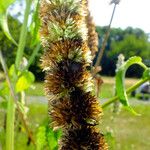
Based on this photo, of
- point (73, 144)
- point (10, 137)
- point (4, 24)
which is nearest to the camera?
point (73, 144)

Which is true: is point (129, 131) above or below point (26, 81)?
below

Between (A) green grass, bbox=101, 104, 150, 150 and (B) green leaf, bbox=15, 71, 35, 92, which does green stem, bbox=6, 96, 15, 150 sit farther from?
(A) green grass, bbox=101, 104, 150, 150

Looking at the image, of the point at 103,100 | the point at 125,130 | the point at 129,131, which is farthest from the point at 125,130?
the point at 103,100

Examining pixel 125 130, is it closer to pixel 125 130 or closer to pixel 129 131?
pixel 125 130

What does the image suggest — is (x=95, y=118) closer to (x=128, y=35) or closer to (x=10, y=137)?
(x=10, y=137)

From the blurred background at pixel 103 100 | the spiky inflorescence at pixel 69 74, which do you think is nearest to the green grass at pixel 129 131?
the blurred background at pixel 103 100

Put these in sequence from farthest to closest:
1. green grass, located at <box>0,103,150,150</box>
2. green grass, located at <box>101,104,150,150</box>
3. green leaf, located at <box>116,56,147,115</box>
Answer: green grass, located at <box>101,104,150,150</box> < green grass, located at <box>0,103,150,150</box> < green leaf, located at <box>116,56,147,115</box>

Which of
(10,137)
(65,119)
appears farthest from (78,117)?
(10,137)

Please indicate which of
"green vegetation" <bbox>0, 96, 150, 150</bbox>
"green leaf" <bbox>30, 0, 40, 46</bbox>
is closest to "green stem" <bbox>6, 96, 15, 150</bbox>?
"green leaf" <bbox>30, 0, 40, 46</bbox>
